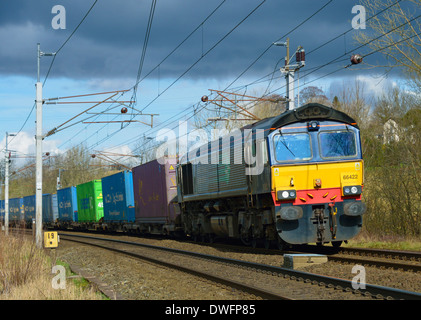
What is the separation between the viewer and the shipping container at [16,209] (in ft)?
188

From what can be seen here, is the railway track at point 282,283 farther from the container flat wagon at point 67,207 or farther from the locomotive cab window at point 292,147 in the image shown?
the container flat wagon at point 67,207

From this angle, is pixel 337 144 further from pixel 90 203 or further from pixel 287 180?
pixel 90 203

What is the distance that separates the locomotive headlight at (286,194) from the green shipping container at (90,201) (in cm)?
2576

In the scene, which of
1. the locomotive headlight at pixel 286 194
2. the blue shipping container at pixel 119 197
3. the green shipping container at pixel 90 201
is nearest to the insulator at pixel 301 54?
the blue shipping container at pixel 119 197

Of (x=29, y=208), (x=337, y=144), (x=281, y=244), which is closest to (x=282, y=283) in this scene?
(x=281, y=244)

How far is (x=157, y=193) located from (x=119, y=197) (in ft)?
23.3

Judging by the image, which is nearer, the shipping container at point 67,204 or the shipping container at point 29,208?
the shipping container at point 67,204

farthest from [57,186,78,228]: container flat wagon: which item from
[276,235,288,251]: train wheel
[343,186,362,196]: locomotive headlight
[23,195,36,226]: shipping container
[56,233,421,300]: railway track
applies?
[343,186,362,196]: locomotive headlight

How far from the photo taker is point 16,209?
198 ft

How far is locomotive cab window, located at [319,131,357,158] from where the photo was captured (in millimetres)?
14625

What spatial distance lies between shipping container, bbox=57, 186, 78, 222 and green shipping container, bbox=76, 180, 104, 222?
162cm

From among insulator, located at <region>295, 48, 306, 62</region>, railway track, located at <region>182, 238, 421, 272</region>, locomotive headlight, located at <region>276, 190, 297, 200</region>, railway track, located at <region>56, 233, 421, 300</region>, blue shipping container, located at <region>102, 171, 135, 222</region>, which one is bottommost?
railway track, located at <region>56, 233, 421, 300</region>

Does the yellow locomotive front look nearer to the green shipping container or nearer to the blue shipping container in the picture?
the blue shipping container
